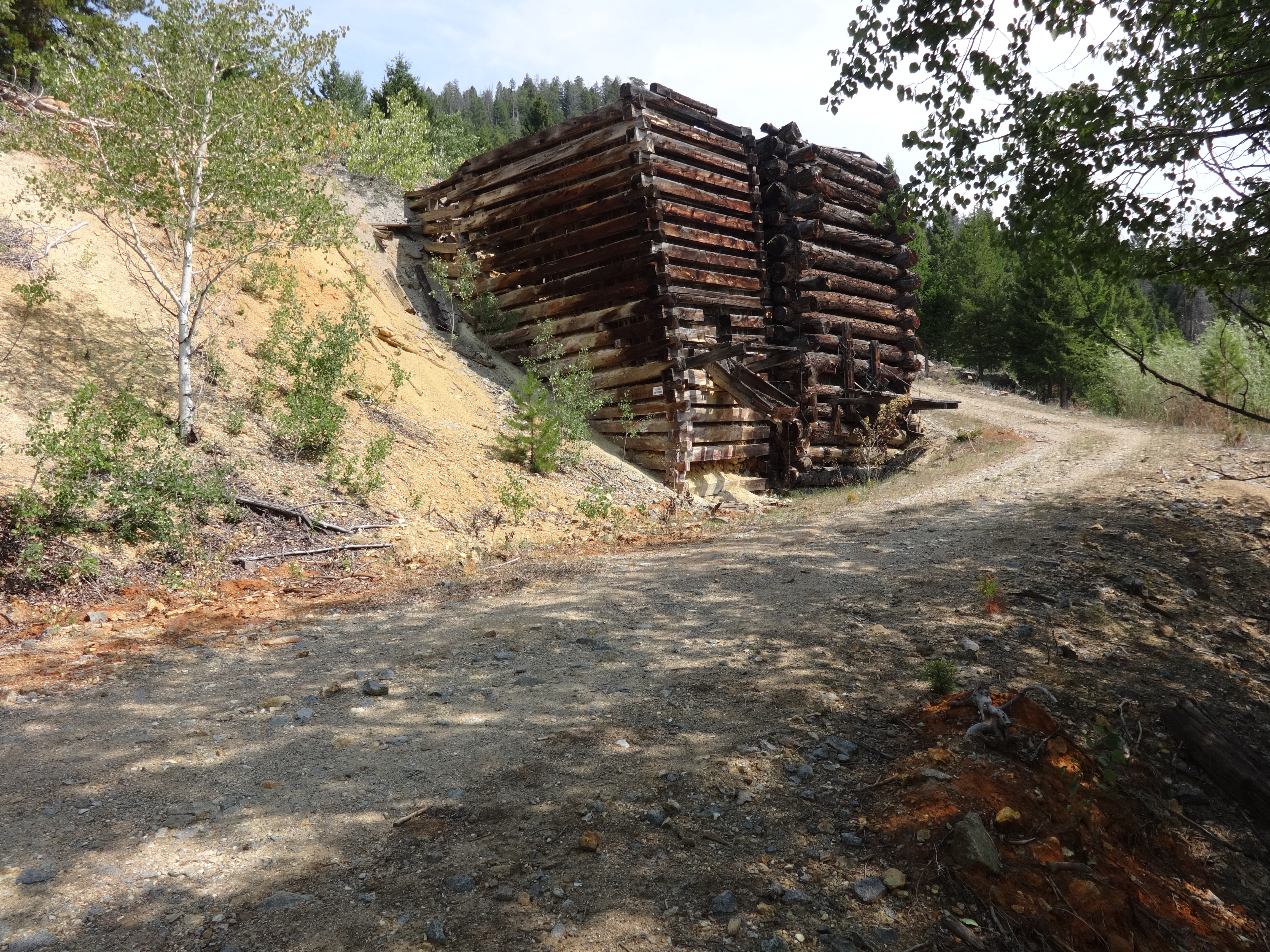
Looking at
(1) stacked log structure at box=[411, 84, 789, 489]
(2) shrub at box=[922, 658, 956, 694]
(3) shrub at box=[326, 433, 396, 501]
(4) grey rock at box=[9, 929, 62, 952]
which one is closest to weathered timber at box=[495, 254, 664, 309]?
(1) stacked log structure at box=[411, 84, 789, 489]

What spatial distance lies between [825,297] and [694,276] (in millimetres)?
3027

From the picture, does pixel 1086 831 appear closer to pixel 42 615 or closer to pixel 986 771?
pixel 986 771

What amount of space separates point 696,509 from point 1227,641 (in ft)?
22.5

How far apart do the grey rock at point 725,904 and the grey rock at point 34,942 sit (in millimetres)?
1924

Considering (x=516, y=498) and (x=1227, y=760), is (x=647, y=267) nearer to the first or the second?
(x=516, y=498)

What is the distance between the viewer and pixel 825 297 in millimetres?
13852

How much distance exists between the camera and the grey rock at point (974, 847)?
8.48ft

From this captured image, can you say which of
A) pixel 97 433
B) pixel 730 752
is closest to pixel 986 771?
pixel 730 752

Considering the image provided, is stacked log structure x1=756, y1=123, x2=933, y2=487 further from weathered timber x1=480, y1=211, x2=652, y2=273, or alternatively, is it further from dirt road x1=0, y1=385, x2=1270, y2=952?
dirt road x1=0, y1=385, x2=1270, y2=952

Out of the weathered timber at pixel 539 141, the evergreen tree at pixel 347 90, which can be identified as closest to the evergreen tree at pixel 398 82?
the evergreen tree at pixel 347 90

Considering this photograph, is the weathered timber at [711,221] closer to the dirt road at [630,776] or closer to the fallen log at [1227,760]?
the dirt road at [630,776]

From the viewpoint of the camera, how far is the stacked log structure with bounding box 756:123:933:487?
13.7 metres

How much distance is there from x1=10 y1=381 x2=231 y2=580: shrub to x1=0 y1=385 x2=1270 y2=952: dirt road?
6.78 feet

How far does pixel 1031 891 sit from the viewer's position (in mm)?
2537
